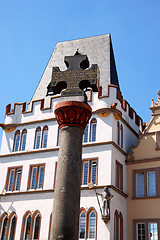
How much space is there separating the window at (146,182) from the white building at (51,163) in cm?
95

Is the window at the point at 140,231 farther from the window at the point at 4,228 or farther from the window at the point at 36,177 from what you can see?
the window at the point at 4,228

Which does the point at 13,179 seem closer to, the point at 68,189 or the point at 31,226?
the point at 31,226

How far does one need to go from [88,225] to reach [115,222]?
1954 mm

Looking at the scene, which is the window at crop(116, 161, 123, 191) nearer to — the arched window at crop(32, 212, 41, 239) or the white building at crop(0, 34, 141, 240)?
the white building at crop(0, 34, 141, 240)

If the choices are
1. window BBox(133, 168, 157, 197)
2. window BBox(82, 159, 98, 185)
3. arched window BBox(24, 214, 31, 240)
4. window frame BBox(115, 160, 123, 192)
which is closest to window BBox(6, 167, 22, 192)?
arched window BBox(24, 214, 31, 240)

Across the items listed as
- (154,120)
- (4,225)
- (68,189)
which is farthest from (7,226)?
(68,189)

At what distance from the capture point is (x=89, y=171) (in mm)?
26094

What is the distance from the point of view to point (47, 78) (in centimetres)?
3466

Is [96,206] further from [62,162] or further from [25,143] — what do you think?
[62,162]

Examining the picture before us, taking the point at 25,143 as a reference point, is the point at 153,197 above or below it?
below

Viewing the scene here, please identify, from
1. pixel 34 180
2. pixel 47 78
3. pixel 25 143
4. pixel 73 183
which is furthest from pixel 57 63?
pixel 73 183

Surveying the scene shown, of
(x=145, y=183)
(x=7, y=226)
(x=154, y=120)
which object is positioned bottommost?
Result: (x=7, y=226)

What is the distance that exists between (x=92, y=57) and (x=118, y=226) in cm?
1569

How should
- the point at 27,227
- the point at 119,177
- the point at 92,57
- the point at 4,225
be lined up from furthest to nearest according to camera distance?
1. the point at 92,57
2. the point at 4,225
3. the point at 119,177
4. the point at 27,227
